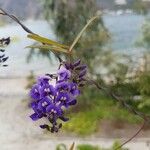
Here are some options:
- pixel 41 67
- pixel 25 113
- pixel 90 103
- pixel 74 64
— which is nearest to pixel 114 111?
pixel 90 103

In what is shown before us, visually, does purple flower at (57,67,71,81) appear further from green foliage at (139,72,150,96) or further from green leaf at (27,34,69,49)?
green foliage at (139,72,150,96)

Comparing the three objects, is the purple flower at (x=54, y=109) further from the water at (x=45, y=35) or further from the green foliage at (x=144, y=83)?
the water at (x=45, y=35)

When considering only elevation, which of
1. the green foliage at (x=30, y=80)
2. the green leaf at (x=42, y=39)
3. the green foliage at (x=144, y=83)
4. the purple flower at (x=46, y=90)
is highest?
the green leaf at (x=42, y=39)

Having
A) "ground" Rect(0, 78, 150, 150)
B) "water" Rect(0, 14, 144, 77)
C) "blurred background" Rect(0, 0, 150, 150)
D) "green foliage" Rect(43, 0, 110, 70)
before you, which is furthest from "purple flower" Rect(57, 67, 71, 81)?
"water" Rect(0, 14, 144, 77)

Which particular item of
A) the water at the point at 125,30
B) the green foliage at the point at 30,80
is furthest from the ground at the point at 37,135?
the water at the point at 125,30

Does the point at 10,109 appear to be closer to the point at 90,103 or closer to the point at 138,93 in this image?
the point at 90,103

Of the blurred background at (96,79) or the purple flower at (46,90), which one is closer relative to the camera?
the purple flower at (46,90)

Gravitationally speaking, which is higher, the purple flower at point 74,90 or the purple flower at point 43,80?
the purple flower at point 43,80

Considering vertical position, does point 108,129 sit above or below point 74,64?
below
